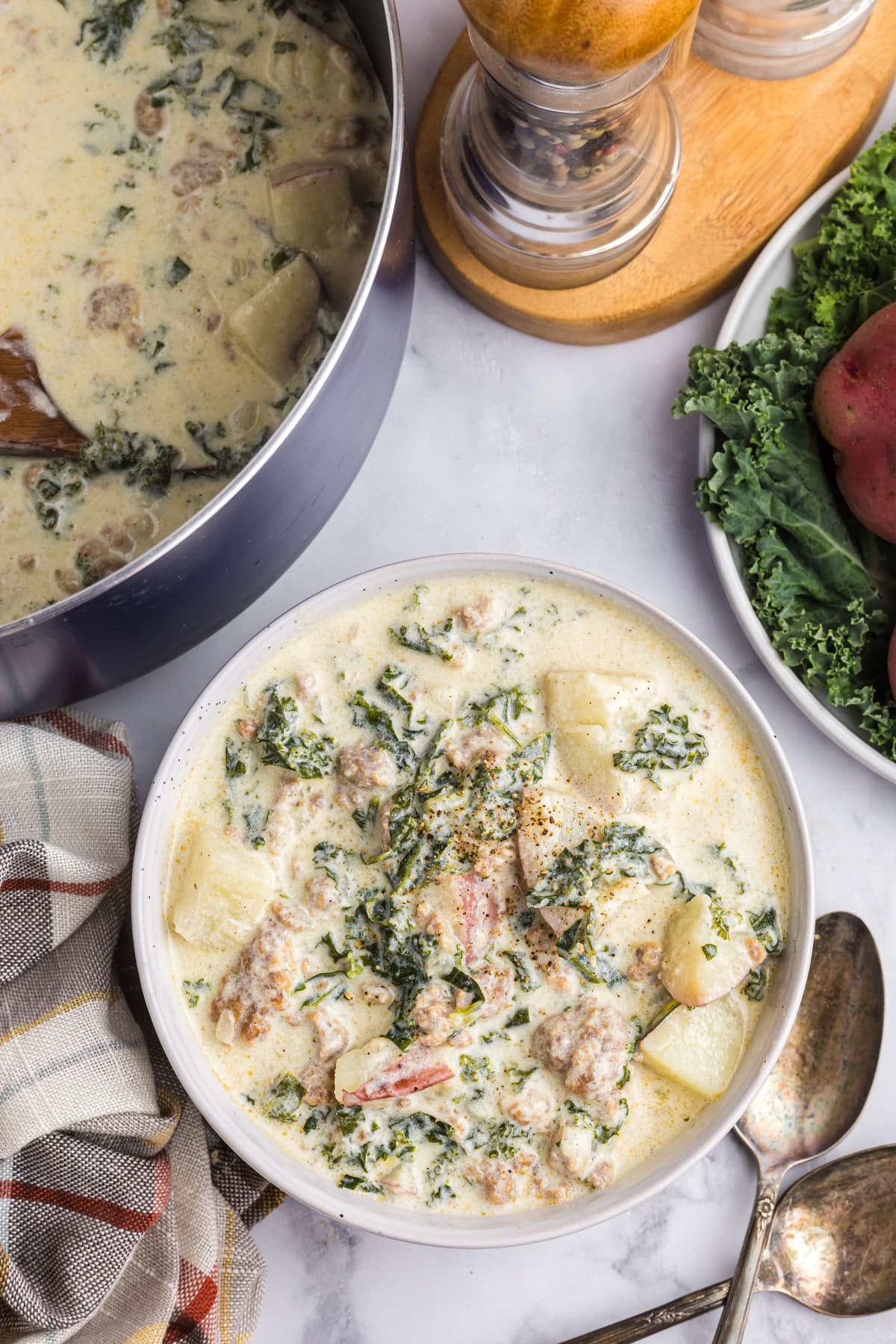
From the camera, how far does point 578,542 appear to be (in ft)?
7.98

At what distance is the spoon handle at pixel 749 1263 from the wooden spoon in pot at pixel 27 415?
5.85 feet

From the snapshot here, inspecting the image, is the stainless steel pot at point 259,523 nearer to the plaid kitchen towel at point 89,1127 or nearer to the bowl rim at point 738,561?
the plaid kitchen towel at point 89,1127

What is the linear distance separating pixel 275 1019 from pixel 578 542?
3.43ft

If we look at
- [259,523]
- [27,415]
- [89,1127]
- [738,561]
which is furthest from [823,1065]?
[27,415]

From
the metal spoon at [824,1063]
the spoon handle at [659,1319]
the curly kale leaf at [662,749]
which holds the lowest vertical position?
the spoon handle at [659,1319]

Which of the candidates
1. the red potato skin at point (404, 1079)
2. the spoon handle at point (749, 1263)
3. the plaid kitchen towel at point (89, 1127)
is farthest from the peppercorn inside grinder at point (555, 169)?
the spoon handle at point (749, 1263)

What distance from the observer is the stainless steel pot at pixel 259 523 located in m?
1.85

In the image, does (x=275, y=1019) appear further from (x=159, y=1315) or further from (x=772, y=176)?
(x=772, y=176)

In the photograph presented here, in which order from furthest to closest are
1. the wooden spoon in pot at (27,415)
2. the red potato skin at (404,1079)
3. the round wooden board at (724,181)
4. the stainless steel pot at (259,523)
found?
the round wooden board at (724,181) < the wooden spoon in pot at (27,415) < the red potato skin at (404,1079) < the stainless steel pot at (259,523)

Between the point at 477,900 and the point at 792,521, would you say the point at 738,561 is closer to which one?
the point at 792,521

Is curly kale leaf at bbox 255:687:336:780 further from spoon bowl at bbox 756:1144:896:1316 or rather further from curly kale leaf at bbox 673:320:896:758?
spoon bowl at bbox 756:1144:896:1316

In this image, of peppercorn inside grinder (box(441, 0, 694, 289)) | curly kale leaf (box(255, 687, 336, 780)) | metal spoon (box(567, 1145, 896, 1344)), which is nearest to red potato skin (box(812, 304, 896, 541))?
peppercorn inside grinder (box(441, 0, 694, 289))

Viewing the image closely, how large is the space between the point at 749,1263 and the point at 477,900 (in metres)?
0.83

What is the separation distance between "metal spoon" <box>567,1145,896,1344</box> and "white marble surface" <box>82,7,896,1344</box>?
0.20 feet
